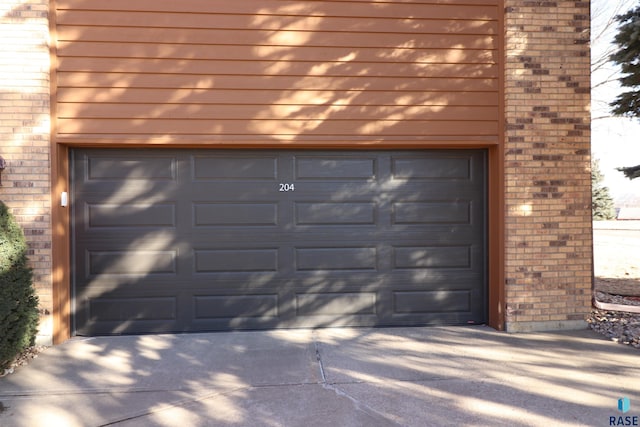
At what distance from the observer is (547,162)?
5.43 meters

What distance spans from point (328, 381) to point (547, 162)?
3650mm

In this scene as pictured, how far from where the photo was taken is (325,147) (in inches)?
216

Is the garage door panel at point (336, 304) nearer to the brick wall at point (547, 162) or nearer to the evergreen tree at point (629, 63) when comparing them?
the brick wall at point (547, 162)

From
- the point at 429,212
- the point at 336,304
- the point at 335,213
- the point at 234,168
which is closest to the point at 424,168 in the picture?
the point at 429,212

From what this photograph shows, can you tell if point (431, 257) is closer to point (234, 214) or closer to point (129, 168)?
point (234, 214)

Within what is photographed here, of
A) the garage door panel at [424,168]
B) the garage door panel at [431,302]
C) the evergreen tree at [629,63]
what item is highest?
the evergreen tree at [629,63]

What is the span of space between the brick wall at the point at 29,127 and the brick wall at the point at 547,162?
17.2 feet

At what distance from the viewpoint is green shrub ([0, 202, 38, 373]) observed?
411 centimetres

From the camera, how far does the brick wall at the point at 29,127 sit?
499 cm

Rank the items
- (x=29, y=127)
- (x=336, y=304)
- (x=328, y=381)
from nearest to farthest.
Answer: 1. (x=328, y=381)
2. (x=29, y=127)
3. (x=336, y=304)

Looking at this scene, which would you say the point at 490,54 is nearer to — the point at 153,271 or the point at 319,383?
the point at 319,383

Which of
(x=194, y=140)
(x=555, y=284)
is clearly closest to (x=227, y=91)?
(x=194, y=140)

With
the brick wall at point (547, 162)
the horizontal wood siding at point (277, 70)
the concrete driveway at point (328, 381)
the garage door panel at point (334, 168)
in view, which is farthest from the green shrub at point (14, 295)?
the brick wall at point (547, 162)

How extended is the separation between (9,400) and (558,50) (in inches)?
261
